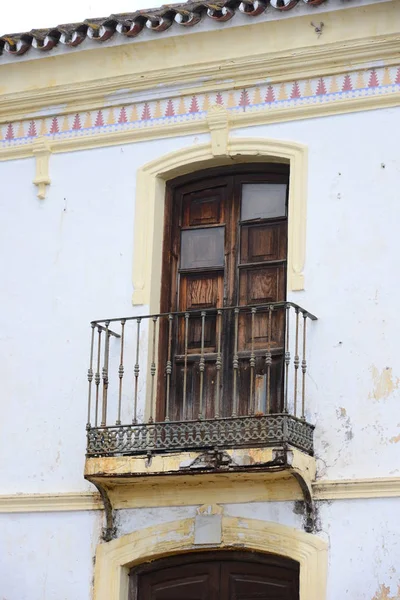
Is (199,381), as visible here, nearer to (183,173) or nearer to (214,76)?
(183,173)

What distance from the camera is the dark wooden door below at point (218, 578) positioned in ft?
41.6

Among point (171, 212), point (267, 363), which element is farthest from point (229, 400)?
point (171, 212)

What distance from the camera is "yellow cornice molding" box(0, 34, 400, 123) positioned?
520 inches

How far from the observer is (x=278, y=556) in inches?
498

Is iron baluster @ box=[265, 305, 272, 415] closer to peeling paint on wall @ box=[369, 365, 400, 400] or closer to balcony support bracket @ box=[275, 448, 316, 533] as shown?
balcony support bracket @ box=[275, 448, 316, 533]

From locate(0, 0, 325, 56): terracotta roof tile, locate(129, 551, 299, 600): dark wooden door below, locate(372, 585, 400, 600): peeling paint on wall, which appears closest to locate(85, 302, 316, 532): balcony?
locate(129, 551, 299, 600): dark wooden door below

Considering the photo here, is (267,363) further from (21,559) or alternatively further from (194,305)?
(21,559)

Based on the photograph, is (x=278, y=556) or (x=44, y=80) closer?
(x=278, y=556)

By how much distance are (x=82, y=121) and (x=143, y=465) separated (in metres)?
3.33

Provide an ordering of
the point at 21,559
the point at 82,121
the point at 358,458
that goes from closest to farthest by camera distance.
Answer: the point at 358,458 → the point at 21,559 → the point at 82,121

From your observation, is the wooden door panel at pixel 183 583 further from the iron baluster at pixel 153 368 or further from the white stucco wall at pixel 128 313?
the iron baluster at pixel 153 368

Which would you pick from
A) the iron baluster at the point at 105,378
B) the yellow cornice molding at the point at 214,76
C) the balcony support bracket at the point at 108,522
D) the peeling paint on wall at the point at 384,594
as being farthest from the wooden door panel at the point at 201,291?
the peeling paint on wall at the point at 384,594

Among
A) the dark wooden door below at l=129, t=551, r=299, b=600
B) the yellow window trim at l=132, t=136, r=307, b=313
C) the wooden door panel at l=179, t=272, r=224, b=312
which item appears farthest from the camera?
the wooden door panel at l=179, t=272, r=224, b=312

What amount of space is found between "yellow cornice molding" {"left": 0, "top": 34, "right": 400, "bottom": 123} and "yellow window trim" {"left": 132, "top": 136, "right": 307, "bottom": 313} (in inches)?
21.0
